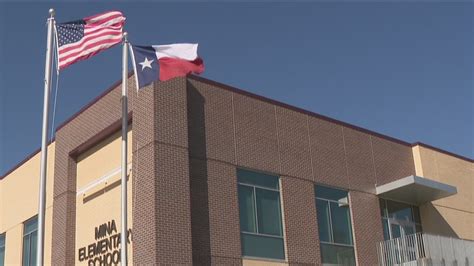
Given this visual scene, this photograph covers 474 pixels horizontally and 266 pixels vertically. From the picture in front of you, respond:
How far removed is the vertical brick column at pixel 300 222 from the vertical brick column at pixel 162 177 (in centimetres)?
444

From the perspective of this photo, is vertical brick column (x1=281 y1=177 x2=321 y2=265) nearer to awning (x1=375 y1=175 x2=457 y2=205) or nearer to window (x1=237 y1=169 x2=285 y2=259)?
window (x1=237 y1=169 x2=285 y2=259)

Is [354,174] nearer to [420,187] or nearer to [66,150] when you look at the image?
[420,187]

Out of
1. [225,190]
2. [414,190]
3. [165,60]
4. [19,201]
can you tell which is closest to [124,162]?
A: [165,60]

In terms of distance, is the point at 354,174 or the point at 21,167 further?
the point at 21,167

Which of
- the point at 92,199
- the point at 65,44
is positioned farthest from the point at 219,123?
the point at 65,44

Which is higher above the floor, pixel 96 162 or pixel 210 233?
pixel 96 162

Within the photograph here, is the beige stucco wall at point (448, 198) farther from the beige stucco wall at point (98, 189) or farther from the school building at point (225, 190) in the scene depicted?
the beige stucco wall at point (98, 189)

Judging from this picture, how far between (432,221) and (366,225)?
15.6 ft

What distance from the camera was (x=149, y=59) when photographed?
17047 mm

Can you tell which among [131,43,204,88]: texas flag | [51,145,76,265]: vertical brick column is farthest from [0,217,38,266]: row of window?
[131,43,204,88]: texas flag

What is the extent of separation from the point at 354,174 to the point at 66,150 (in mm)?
10895

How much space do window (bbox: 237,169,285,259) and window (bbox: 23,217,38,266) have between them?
9.84 meters

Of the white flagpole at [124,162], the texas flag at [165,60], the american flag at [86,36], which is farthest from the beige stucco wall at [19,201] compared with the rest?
the american flag at [86,36]

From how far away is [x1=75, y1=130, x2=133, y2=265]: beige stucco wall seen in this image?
22797 millimetres
